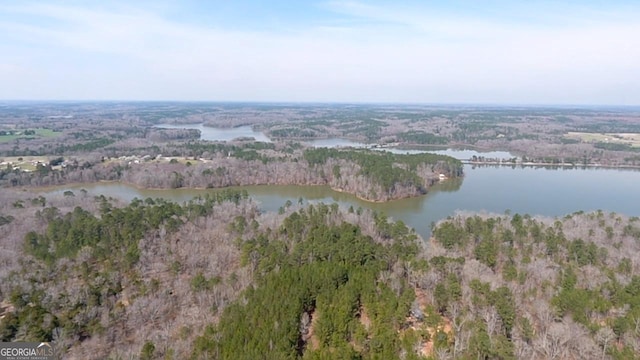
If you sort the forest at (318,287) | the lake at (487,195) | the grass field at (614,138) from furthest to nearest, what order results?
the grass field at (614,138) < the lake at (487,195) < the forest at (318,287)

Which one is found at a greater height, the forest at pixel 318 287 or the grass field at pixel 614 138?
the grass field at pixel 614 138

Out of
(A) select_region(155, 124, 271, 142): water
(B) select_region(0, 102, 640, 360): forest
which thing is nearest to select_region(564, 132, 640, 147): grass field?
(B) select_region(0, 102, 640, 360): forest

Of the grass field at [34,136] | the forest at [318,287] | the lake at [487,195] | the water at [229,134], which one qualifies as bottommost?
the lake at [487,195]

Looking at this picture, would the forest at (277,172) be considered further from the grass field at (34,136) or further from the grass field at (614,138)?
the grass field at (614,138)

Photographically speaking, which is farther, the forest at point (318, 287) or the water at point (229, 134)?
the water at point (229, 134)

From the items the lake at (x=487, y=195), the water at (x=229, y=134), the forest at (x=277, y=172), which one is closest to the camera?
the lake at (x=487, y=195)

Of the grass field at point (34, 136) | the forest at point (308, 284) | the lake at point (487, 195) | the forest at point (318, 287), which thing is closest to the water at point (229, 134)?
the grass field at point (34, 136)

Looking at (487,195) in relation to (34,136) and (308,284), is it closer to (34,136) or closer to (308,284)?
(308,284)

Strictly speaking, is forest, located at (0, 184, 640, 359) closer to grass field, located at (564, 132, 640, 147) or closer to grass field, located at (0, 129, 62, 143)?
grass field, located at (0, 129, 62, 143)

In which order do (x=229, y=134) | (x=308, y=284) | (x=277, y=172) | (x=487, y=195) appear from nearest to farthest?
(x=308, y=284) → (x=487, y=195) → (x=277, y=172) → (x=229, y=134)

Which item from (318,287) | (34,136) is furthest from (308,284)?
(34,136)
